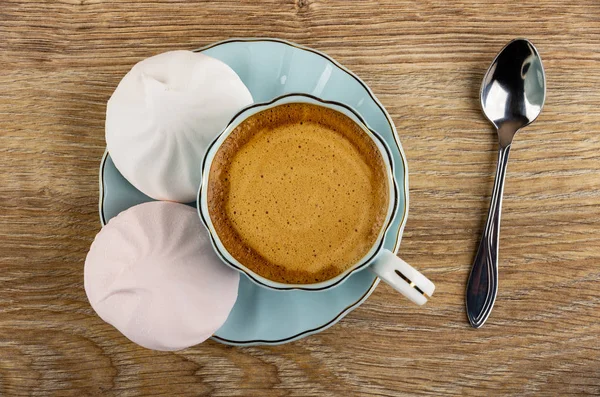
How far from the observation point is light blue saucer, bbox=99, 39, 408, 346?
875 millimetres

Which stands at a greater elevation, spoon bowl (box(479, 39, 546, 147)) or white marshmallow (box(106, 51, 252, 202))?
spoon bowl (box(479, 39, 546, 147))

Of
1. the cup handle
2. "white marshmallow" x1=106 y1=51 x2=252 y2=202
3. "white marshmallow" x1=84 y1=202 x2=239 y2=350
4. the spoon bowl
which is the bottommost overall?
"white marshmallow" x1=84 y1=202 x2=239 y2=350

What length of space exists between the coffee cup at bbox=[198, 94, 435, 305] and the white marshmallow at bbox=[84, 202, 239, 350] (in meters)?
0.05

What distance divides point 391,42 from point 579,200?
462mm

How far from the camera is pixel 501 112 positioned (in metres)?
0.97

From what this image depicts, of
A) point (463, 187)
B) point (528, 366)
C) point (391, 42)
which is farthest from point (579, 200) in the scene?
point (391, 42)

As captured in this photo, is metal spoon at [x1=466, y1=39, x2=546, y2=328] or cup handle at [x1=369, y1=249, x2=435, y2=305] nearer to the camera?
cup handle at [x1=369, y1=249, x2=435, y2=305]

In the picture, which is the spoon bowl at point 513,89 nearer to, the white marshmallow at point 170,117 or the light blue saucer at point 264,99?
the light blue saucer at point 264,99

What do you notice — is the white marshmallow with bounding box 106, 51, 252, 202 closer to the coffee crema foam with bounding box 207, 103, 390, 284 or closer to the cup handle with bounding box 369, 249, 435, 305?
the coffee crema foam with bounding box 207, 103, 390, 284

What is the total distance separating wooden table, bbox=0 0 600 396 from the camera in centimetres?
96

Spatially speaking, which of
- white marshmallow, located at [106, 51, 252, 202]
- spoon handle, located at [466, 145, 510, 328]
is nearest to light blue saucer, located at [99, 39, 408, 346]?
white marshmallow, located at [106, 51, 252, 202]

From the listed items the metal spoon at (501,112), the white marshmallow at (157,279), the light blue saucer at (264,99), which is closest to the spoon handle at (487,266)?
the metal spoon at (501,112)

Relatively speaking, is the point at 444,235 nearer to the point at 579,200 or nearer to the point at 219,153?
the point at 579,200

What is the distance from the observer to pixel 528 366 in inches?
38.4
